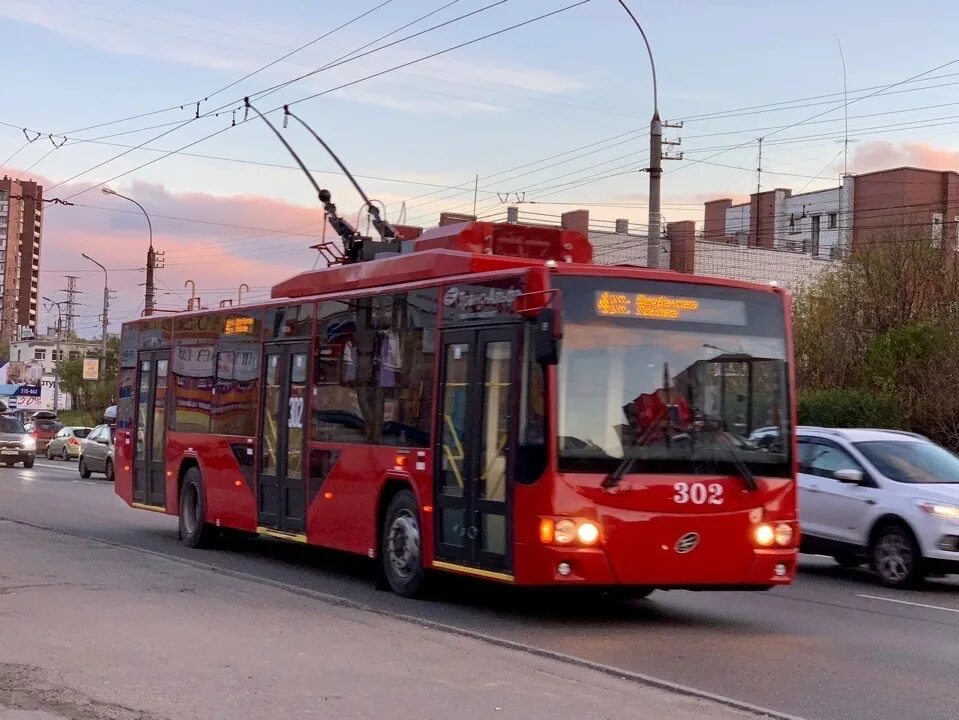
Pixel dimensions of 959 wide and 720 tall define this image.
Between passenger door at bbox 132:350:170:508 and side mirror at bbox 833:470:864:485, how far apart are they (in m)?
8.86

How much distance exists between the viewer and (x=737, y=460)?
36.5ft

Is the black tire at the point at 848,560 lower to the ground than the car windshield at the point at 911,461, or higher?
lower

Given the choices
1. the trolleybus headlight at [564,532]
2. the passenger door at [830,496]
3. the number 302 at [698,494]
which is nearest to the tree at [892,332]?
the passenger door at [830,496]

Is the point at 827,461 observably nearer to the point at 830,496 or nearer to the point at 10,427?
the point at 830,496

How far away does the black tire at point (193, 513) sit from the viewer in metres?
17.5

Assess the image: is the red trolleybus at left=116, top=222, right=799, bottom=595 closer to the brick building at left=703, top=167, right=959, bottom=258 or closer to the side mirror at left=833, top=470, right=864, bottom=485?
the side mirror at left=833, top=470, right=864, bottom=485

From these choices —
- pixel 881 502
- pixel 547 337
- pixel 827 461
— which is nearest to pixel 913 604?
pixel 881 502

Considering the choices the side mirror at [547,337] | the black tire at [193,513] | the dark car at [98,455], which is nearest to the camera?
the side mirror at [547,337]

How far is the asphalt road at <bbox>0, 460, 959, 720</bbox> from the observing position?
28.2 ft

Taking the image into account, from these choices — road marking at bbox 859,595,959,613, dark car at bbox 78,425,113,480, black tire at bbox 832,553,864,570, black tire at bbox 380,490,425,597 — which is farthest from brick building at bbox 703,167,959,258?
black tire at bbox 380,490,425,597

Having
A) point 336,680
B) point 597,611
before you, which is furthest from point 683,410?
point 336,680

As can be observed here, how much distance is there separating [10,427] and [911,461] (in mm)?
37013

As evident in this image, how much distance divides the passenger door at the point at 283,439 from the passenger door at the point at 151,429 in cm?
371

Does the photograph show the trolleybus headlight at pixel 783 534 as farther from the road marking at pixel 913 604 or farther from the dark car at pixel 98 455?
the dark car at pixel 98 455
